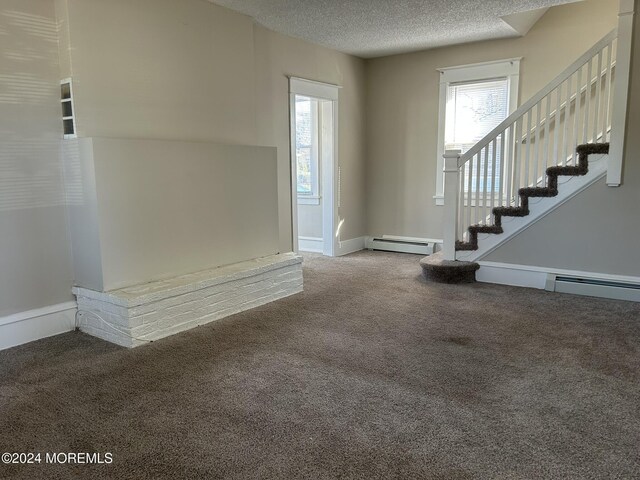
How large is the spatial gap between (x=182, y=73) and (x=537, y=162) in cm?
327

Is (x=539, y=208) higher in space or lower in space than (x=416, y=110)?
lower

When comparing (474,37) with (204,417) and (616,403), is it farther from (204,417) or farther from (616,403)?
(204,417)

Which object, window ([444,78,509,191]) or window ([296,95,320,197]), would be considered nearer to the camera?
window ([444,78,509,191])

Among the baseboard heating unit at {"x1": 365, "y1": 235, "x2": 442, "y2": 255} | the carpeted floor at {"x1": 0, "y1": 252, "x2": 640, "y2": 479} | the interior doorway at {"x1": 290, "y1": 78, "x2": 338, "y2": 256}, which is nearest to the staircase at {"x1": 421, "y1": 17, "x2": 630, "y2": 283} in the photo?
the carpeted floor at {"x1": 0, "y1": 252, "x2": 640, "y2": 479}

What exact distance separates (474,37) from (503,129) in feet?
4.86

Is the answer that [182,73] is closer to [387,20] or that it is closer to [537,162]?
[387,20]

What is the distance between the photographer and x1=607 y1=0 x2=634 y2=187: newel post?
151 inches

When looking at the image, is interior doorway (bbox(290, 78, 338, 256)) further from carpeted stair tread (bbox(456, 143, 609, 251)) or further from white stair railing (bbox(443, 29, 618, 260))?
carpeted stair tread (bbox(456, 143, 609, 251))

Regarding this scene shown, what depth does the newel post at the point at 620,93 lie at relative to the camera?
151 inches

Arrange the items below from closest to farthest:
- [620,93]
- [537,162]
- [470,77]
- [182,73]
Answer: [182,73] → [620,93] → [537,162] → [470,77]

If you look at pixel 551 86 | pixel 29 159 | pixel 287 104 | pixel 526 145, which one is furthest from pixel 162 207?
pixel 551 86

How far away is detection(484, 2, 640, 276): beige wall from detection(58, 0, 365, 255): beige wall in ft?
8.63

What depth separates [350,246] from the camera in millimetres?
6461

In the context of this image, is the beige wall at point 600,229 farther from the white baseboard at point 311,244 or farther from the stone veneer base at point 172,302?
the white baseboard at point 311,244
